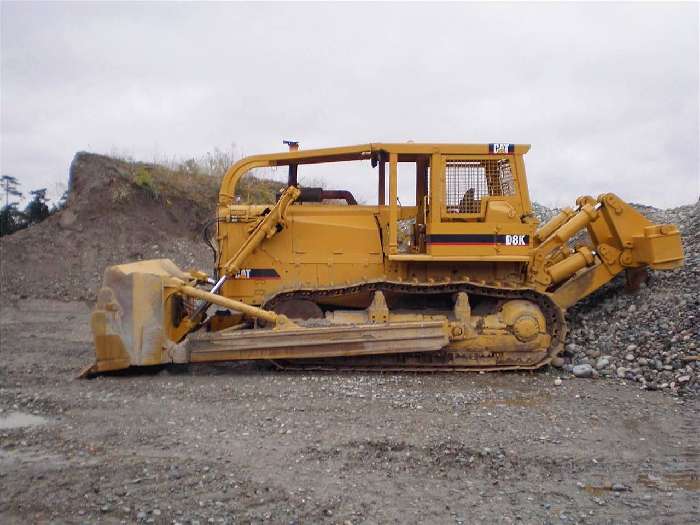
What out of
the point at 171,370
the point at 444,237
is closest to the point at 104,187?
the point at 171,370

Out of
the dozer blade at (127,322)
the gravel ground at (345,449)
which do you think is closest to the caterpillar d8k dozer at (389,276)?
the dozer blade at (127,322)

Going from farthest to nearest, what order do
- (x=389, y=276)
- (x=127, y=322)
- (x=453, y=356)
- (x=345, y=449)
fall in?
(x=389, y=276) < (x=453, y=356) < (x=127, y=322) < (x=345, y=449)

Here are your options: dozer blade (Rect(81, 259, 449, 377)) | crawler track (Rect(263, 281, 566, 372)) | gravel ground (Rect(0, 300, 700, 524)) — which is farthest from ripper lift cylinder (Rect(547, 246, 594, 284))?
dozer blade (Rect(81, 259, 449, 377))

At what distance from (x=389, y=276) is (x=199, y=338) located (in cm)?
231

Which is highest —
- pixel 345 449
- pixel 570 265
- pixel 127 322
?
pixel 570 265

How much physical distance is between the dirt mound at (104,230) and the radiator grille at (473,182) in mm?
8560

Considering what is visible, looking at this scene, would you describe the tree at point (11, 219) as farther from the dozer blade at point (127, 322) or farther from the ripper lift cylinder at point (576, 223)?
the ripper lift cylinder at point (576, 223)

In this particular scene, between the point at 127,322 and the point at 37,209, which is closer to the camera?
the point at 127,322

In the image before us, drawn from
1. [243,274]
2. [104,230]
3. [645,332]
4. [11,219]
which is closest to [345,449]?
[243,274]

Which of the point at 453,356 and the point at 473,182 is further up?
the point at 473,182

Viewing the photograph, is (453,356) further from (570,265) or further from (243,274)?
(243,274)

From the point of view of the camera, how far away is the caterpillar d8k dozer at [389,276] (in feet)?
23.8

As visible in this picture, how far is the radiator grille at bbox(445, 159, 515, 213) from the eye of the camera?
25.2ft

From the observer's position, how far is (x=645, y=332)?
7.50 metres
